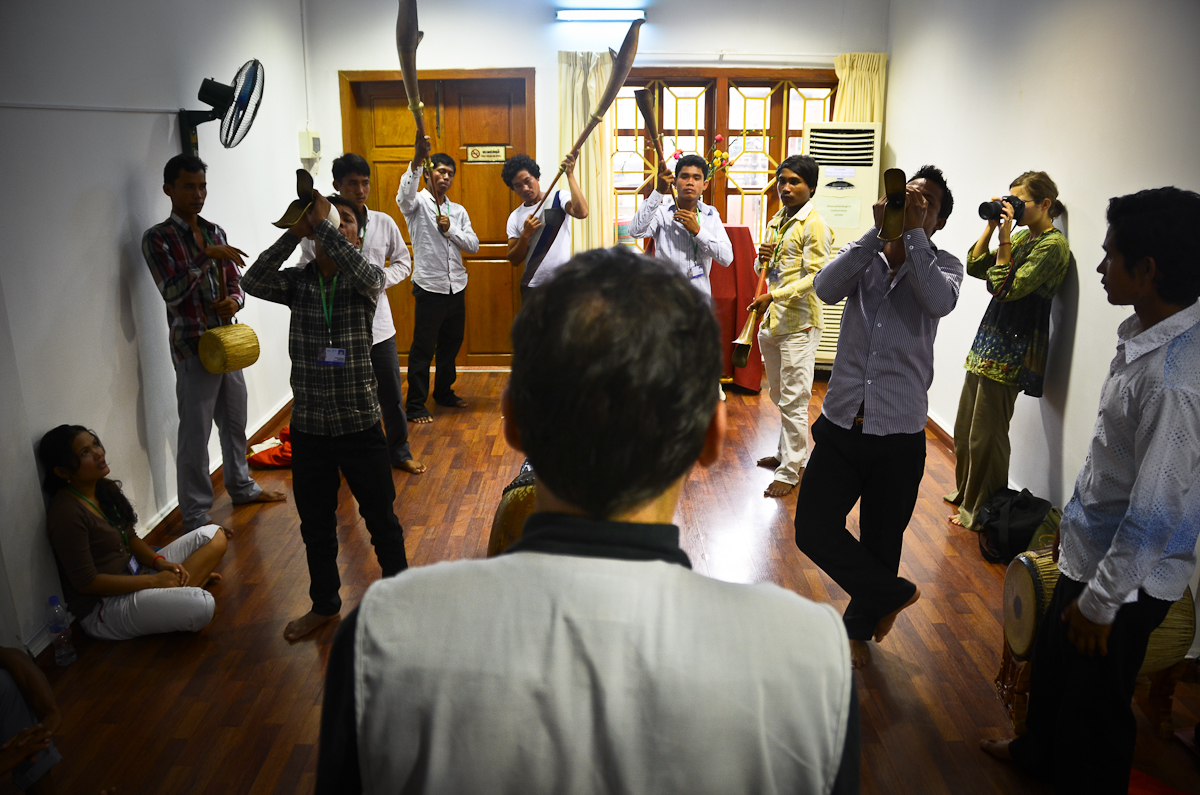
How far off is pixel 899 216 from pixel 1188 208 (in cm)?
73

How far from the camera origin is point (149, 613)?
2.84m

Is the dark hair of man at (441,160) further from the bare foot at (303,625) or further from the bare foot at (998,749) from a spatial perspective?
the bare foot at (998,749)

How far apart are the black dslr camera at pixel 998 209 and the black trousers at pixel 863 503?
1.37 m

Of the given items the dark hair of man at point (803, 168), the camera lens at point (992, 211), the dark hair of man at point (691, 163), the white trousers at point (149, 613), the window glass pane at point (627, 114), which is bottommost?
the white trousers at point (149, 613)

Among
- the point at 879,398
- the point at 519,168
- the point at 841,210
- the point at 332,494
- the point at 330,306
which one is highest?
the point at 519,168

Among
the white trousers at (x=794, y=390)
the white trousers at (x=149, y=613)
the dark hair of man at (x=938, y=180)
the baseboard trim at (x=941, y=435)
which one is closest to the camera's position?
the dark hair of man at (x=938, y=180)

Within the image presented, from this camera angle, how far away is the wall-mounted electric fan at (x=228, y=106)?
3840 mm

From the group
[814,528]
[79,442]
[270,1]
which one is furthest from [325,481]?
[270,1]

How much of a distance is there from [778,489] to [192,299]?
2872mm

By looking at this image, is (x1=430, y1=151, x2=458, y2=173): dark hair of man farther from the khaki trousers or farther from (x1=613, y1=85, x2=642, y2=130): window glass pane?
the khaki trousers

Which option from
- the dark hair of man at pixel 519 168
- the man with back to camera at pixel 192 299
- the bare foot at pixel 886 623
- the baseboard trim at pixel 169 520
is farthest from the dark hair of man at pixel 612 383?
the dark hair of man at pixel 519 168

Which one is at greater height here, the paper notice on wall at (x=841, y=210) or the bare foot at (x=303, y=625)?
the paper notice on wall at (x=841, y=210)

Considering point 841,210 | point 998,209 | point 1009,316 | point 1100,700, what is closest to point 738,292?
point 841,210

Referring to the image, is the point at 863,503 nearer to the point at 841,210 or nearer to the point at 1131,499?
the point at 1131,499
